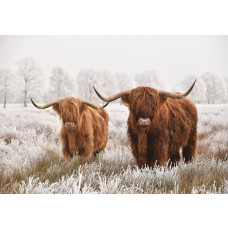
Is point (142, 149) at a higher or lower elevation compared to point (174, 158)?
higher

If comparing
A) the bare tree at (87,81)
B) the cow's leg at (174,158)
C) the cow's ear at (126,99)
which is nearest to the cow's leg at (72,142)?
the bare tree at (87,81)

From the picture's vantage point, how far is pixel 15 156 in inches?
129

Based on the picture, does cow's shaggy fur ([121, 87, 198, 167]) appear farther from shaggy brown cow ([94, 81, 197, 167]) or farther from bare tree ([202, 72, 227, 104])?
bare tree ([202, 72, 227, 104])

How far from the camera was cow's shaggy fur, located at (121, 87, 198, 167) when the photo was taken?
2783mm

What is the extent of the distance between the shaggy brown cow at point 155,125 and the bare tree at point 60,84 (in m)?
1.15

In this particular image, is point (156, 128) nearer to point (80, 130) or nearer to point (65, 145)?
point (80, 130)

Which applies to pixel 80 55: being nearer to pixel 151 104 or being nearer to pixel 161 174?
pixel 151 104

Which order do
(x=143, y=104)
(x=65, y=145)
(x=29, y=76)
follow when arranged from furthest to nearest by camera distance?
(x=29, y=76) → (x=65, y=145) → (x=143, y=104)

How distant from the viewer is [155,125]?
9.83 feet

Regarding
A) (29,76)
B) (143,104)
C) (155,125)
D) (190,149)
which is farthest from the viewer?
(29,76)

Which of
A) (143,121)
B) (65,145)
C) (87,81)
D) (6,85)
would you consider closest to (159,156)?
(143,121)

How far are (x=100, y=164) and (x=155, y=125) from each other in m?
0.94

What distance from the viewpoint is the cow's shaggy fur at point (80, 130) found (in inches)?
132

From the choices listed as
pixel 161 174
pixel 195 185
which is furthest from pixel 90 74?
pixel 195 185
